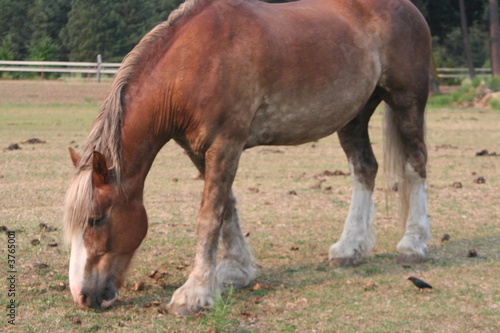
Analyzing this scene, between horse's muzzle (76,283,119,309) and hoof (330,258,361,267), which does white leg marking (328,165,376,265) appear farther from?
horse's muzzle (76,283,119,309)

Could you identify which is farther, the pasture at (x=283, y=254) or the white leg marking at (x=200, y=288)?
the white leg marking at (x=200, y=288)

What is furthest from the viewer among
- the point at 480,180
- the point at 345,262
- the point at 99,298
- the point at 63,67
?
the point at 63,67

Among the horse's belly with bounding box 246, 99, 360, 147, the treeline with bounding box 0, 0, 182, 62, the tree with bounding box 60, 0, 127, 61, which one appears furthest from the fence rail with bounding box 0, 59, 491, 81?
the horse's belly with bounding box 246, 99, 360, 147

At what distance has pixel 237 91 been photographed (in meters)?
4.78

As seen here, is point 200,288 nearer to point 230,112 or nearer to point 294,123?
point 230,112

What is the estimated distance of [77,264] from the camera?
4312mm

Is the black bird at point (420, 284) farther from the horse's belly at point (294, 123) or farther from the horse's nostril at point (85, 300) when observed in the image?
the horse's nostril at point (85, 300)

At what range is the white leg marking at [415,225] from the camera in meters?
5.88

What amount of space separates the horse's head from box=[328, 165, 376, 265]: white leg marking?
6.98 ft

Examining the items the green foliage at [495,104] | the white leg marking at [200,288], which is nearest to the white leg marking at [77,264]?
the white leg marking at [200,288]

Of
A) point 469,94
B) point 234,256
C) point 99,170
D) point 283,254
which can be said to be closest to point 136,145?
point 99,170

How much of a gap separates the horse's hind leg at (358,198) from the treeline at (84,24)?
2552cm

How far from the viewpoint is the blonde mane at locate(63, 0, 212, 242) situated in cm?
429

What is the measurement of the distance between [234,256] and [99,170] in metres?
1.45
